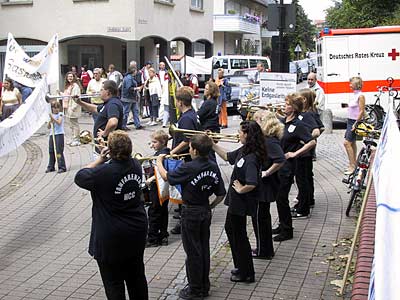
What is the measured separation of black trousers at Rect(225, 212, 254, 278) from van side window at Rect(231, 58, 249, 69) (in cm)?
2556

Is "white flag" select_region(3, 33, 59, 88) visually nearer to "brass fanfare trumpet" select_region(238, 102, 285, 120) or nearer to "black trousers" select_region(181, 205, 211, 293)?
"brass fanfare trumpet" select_region(238, 102, 285, 120)

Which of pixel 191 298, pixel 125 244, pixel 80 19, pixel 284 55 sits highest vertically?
pixel 80 19

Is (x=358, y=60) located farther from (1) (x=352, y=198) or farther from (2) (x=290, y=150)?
(2) (x=290, y=150)

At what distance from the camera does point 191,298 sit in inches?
214

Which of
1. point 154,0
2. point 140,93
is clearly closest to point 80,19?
point 154,0

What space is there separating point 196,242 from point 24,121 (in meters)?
4.18

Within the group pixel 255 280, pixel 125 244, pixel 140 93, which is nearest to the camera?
pixel 125 244

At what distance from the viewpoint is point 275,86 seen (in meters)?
11.7

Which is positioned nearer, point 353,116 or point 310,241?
point 310,241

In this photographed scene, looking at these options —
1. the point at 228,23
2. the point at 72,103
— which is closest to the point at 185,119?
the point at 72,103

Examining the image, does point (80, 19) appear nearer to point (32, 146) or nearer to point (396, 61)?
point (32, 146)

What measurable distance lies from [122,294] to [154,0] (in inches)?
862

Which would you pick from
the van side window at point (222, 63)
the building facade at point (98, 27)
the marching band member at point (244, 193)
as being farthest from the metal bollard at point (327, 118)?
the van side window at point (222, 63)

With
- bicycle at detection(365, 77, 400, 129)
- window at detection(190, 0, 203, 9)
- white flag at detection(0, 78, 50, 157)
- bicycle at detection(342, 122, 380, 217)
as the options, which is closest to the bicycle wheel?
bicycle at detection(342, 122, 380, 217)
